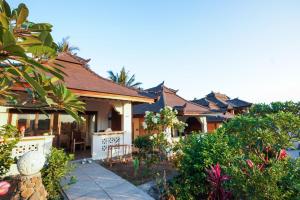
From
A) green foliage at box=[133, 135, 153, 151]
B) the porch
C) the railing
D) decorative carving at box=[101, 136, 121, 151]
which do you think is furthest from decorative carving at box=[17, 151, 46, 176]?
decorative carving at box=[101, 136, 121, 151]

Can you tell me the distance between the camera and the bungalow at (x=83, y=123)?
23.0ft

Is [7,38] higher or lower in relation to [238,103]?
lower

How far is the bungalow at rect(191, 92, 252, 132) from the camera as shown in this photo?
61.8 ft

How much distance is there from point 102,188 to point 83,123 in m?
5.51

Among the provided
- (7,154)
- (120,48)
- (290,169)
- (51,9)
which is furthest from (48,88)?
(120,48)

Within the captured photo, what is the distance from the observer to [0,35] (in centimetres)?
115

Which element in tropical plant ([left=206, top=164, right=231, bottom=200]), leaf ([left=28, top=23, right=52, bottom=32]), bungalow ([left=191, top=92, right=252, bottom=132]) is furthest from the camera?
bungalow ([left=191, top=92, right=252, bottom=132])

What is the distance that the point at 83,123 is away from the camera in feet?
32.9

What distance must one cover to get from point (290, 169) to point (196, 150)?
2189 mm

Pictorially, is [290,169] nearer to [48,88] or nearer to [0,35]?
[48,88]

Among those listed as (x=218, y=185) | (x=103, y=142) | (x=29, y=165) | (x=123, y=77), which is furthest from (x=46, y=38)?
(x=123, y=77)

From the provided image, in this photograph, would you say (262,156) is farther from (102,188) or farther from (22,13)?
(22,13)

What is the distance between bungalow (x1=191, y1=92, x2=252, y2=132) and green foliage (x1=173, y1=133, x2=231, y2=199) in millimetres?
9843

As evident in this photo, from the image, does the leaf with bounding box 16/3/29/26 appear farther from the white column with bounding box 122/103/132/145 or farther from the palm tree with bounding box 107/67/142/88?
the palm tree with bounding box 107/67/142/88
